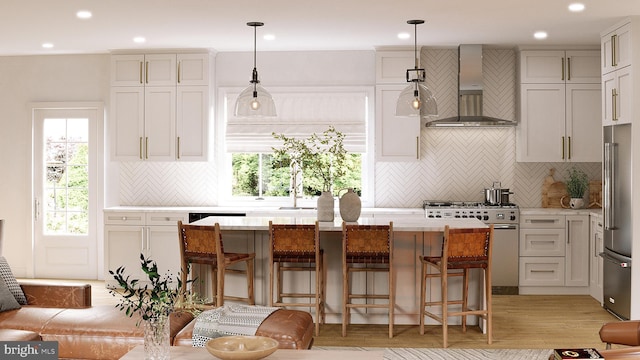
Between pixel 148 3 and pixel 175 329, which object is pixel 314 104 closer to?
pixel 148 3

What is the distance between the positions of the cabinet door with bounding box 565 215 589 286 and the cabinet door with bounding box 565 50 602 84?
1537 millimetres

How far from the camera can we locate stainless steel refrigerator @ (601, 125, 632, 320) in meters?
6.40

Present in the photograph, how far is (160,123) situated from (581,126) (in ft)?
15.6

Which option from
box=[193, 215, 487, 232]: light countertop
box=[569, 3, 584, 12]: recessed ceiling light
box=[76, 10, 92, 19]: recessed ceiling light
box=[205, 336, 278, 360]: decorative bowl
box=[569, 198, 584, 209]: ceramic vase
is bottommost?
box=[205, 336, 278, 360]: decorative bowl

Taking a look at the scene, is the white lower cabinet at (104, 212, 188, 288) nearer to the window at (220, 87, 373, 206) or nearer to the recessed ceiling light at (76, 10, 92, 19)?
the window at (220, 87, 373, 206)

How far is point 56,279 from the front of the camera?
28.8 feet

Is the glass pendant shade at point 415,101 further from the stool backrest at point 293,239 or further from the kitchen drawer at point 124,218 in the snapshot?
the kitchen drawer at point 124,218

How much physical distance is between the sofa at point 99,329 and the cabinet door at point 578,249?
4.17 meters

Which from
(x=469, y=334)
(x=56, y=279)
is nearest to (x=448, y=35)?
(x=469, y=334)

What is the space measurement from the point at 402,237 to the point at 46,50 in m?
4.95

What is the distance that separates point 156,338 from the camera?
330cm

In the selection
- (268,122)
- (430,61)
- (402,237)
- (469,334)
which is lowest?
(469,334)

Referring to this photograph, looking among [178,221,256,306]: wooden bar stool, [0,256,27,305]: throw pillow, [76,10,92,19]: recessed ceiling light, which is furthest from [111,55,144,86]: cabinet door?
[0,256,27,305]: throw pillow

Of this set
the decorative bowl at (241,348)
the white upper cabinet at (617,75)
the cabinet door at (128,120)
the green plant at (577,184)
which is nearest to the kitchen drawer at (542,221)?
the green plant at (577,184)
